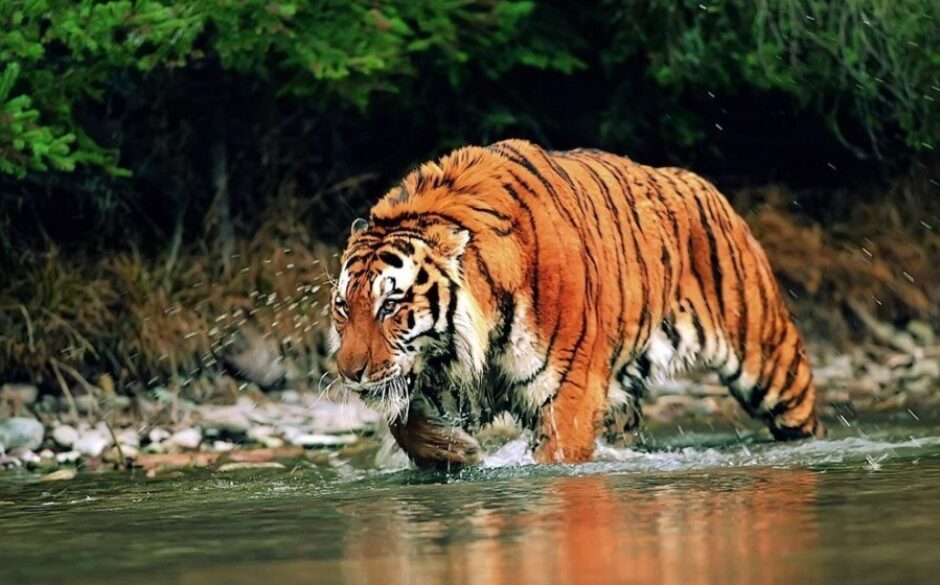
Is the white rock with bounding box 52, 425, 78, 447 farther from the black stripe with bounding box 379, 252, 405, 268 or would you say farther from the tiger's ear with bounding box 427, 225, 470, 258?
the tiger's ear with bounding box 427, 225, 470, 258

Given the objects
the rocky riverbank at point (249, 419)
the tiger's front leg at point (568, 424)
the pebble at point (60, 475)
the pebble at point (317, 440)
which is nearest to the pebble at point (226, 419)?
the rocky riverbank at point (249, 419)

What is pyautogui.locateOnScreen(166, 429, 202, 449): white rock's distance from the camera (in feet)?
29.4

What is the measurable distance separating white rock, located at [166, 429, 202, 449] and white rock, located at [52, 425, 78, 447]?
1.50ft

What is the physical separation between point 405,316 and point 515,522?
1.31 meters

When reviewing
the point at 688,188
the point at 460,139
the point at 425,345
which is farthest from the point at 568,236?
the point at 460,139

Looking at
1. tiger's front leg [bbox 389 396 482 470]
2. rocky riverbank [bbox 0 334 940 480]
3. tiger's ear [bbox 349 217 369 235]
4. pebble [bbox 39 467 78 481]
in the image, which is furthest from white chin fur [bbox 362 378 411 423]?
pebble [bbox 39 467 78 481]

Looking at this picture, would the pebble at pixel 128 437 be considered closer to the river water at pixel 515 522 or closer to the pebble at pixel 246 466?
the pebble at pixel 246 466

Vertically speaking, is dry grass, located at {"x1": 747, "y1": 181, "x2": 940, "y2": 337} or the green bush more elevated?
the green bush

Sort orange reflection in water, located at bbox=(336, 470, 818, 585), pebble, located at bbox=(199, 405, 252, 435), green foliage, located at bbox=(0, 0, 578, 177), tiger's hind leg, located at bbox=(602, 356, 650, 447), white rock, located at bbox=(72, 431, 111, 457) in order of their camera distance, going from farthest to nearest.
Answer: pebble, located at bbox=(199, 405, 252, 435)
white rock, located at bbox=(72, 431, 111, 457)
green foliage, located at bbox=(0, 0, 578, 177)
tiger's hind leg, located at bbox=(602, 356, 650, 447)
orange reflection in water, located at bbox=(336, 470, 818, 585)

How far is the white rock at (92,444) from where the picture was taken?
877 cm

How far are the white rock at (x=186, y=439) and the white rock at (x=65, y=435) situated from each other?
1.50 feet

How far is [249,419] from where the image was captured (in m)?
9.52

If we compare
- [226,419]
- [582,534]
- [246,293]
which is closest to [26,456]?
[226,419]

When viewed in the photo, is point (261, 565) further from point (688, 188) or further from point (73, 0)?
point (73, 0)
